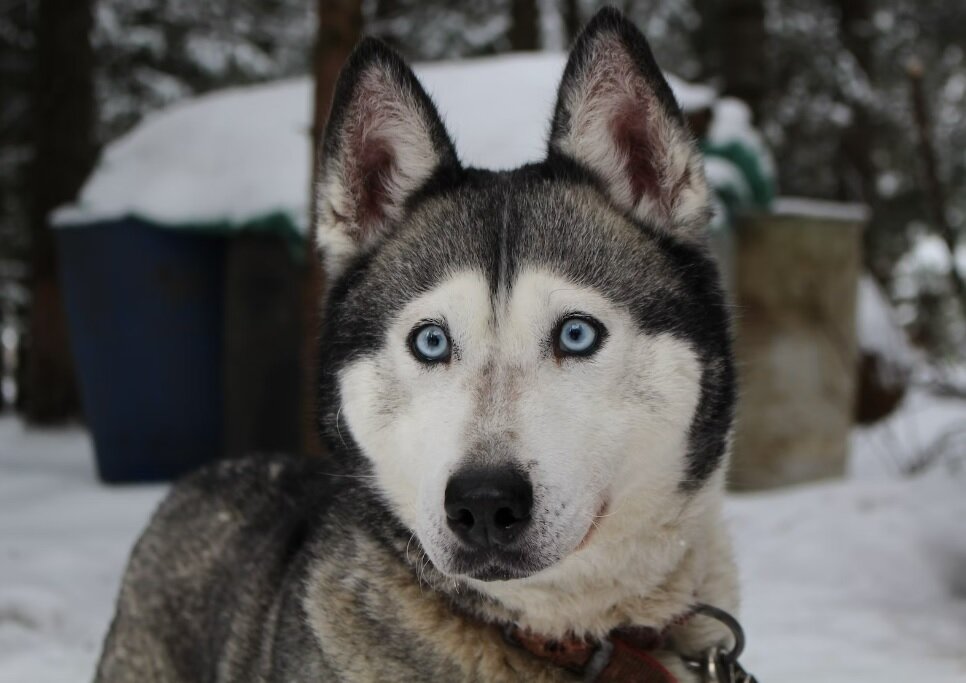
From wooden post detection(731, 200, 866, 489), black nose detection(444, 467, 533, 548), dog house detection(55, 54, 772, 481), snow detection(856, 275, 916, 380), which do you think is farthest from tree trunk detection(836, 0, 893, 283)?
black nose detection(444, 467, 533, 548)

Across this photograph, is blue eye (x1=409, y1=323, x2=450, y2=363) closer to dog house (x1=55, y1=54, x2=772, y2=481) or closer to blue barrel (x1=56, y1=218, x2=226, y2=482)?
dog house (x1=55, y1=54, x2=772, y2=481)

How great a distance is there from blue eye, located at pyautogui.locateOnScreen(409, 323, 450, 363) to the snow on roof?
3.38m

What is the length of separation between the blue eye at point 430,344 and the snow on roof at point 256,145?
3381 millimetres

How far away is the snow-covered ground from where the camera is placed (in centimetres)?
336

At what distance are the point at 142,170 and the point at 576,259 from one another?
5.03 metres

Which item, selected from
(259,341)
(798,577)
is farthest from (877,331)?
(259,341)

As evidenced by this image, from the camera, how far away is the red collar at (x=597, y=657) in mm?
1930

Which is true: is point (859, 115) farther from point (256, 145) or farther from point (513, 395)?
point (513, 395)

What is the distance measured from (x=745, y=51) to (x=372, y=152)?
776 cm

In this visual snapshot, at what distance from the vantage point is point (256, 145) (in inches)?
246

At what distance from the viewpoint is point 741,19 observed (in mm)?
9172

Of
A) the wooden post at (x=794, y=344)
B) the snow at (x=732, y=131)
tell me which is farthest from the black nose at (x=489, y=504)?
the wooden post at (x=794, y=344)

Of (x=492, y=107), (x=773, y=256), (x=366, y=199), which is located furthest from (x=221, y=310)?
(x=366, y=199)

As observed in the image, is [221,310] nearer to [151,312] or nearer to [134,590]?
[151,312]
